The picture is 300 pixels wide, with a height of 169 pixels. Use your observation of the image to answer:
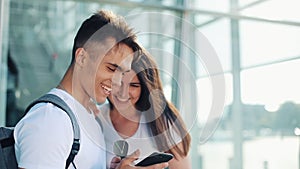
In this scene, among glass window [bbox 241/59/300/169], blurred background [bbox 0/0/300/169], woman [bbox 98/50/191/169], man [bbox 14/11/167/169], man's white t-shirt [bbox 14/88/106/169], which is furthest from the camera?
glass window [bbox 241/59/300/169]

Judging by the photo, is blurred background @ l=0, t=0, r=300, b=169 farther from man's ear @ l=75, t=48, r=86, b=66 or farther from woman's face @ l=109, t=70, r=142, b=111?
man's ear @ l=75, t=48, r=86, b=66

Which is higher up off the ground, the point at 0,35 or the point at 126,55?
the point at 0,35

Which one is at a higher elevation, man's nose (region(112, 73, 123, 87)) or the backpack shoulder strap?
man's nose (region(112, 73, 123, 87))

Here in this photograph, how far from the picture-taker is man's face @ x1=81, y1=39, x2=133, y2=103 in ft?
3.20

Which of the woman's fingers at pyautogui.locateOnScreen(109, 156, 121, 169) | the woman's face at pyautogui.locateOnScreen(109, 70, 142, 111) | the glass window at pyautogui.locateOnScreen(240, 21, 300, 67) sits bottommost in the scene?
the woman's fingers at pyautogui.locateOnScreen(109, 156, 121, 169)

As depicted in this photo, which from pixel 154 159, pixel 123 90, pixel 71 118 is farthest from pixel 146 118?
pixel 71 118

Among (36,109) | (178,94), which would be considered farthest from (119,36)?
(178,94)

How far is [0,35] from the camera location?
260 centimetres

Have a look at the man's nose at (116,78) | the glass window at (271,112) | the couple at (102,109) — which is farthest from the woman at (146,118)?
the glass window at (271,112)

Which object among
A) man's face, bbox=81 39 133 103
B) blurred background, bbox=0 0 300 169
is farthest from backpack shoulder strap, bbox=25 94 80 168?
blurred background, bbox=0 0 300 169

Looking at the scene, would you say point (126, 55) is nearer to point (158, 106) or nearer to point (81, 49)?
point (81, 49)

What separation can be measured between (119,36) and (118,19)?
66 mm

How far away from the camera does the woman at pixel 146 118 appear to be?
122 cm

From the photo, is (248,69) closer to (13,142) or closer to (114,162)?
(114,162)
